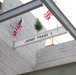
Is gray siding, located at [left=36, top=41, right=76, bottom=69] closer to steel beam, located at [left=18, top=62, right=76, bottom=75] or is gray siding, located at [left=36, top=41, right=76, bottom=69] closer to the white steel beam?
the white steel beam

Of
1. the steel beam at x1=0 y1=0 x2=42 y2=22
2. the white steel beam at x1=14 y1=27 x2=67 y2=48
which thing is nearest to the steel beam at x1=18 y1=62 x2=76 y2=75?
the steel beam at x1=0 y1=0 x2=42 y2=22

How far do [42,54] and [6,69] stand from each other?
7.51ft

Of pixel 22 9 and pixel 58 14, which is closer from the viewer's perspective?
pixel 58 14

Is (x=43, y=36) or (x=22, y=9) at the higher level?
(x=43, y=36)

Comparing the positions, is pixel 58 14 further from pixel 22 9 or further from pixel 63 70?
pixel 63 70

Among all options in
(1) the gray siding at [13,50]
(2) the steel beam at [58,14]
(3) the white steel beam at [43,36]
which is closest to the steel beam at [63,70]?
(2) the steel beam at [58,14]

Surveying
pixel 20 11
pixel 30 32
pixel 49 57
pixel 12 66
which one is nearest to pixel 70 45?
pixel 49 57

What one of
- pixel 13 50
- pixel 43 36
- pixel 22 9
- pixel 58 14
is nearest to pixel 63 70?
pixel 58 14

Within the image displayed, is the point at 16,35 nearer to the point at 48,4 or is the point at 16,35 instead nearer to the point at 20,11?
the point at 20,11

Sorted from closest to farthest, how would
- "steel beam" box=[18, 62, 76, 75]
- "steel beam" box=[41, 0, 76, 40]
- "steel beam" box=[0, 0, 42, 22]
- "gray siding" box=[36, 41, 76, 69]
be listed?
"steel beam" box=[41, 0, 76, 40], "steel beam" box=[0, 0, 42, 22], "steel beam" box=[18, 62, 76, 75], "gray siding" box=[36, 41, 76, 69]

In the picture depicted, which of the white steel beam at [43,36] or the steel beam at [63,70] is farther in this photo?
the white steel beam at [43,36]

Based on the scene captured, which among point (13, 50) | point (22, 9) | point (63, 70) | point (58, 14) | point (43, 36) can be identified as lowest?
point (63, 70)

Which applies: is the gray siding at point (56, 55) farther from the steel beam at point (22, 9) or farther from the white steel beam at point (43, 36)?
the steel beam at point (22, 9)

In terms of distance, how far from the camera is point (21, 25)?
25.9 feet
